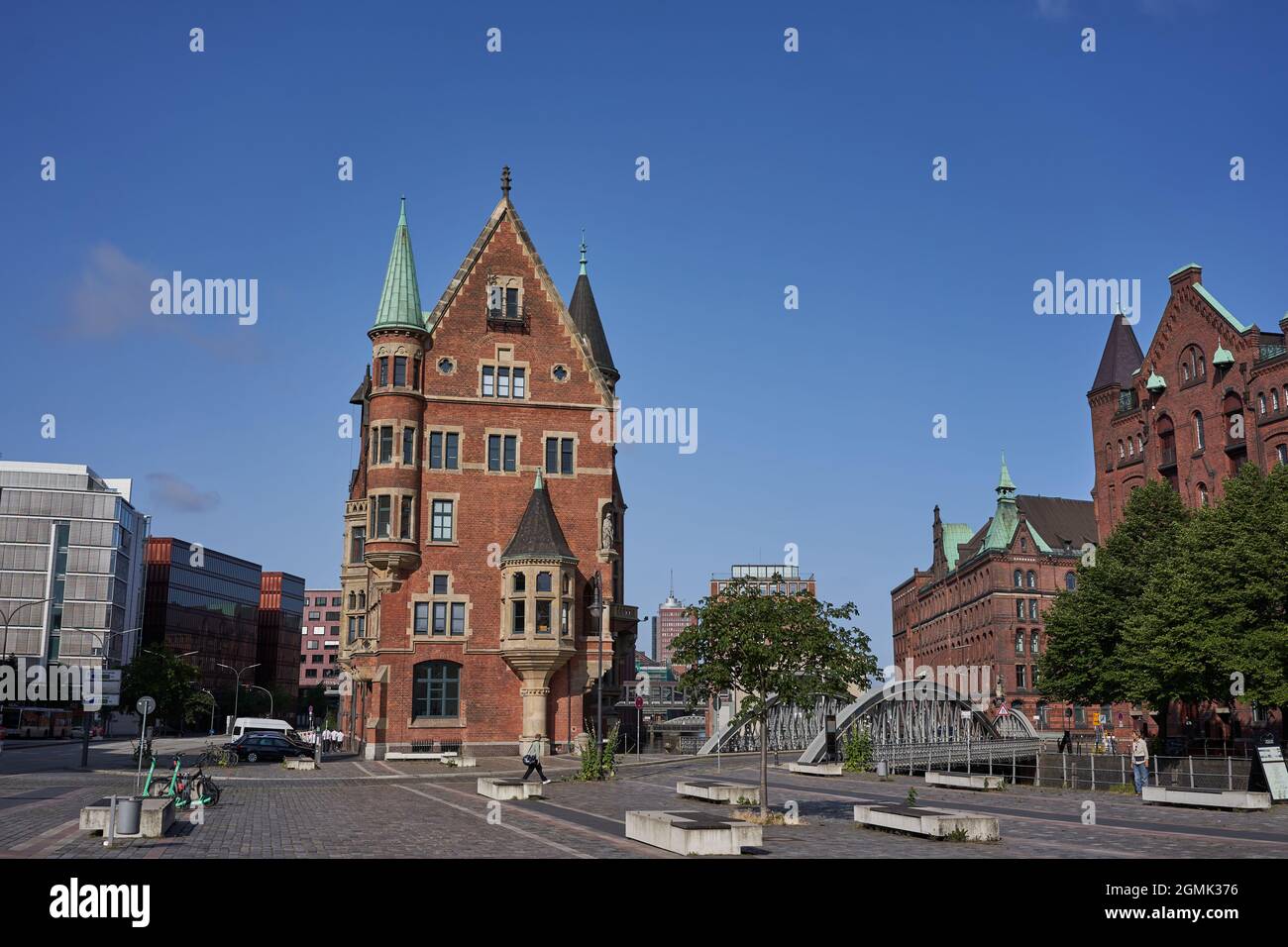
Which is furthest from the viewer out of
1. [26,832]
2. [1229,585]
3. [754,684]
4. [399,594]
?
[399,594]

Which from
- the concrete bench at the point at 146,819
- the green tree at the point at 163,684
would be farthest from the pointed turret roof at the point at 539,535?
the green tree at the point at 163,684

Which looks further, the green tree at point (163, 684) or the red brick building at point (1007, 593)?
the red brick building at point (1007, 593)

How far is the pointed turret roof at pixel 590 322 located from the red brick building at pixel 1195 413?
105 ft

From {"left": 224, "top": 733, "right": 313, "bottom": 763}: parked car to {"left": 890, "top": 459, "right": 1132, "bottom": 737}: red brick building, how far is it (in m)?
69.0

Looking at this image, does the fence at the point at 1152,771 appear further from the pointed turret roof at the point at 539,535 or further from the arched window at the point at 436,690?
the arched window at the point at 436,690

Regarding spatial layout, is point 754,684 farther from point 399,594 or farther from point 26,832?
point 399,594

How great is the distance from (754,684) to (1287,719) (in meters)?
31.1

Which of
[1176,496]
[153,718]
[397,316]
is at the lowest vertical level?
[153,718]

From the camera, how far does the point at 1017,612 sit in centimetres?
11488

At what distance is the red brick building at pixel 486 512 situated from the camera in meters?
53.2

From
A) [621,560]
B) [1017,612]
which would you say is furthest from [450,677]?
[1017,612]

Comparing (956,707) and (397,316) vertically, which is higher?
(397,316)

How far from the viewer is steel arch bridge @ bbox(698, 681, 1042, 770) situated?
218 ft

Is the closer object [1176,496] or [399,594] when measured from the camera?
[399,594]
